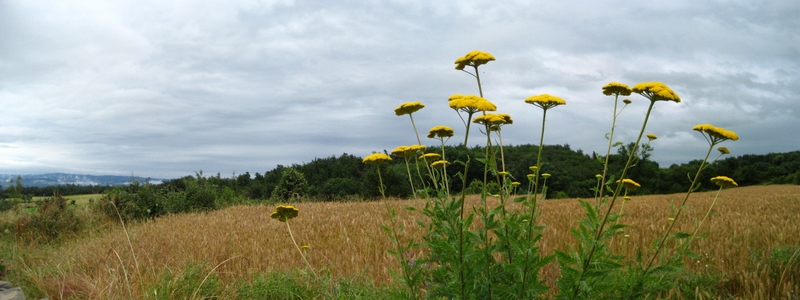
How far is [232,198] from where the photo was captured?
15461 millimetres

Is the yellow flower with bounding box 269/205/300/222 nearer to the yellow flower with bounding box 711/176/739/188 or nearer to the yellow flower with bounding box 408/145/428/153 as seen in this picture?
the yellow flower with bounding box 408/145/428/153

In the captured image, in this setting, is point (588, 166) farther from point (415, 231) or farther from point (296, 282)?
point (296, 282)

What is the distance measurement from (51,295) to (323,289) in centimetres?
356

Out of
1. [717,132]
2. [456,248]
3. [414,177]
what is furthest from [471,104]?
[414,177]

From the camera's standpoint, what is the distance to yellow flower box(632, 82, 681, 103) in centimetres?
221

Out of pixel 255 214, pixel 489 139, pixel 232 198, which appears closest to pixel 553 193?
pixel 232 198

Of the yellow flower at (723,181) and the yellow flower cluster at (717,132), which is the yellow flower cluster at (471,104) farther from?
the yellow flower at (723,181)

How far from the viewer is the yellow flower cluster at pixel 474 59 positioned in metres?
2.61

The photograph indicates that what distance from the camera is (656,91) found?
87.4 inches

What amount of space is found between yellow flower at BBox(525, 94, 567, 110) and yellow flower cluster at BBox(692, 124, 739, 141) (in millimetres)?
874

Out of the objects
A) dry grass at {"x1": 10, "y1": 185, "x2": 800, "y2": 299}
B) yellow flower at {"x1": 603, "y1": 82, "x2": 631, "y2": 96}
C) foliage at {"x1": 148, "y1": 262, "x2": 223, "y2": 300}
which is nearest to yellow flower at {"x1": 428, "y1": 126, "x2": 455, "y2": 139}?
Result: yellow flower at {"x1": 603, "y1": 82, "x2": 631, "y2": 96}

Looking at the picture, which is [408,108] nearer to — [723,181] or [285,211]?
[285,211]

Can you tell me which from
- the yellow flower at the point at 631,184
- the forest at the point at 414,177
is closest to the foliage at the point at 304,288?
the yellow flower at the point at 631,184

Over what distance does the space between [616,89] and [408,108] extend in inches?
48.7
